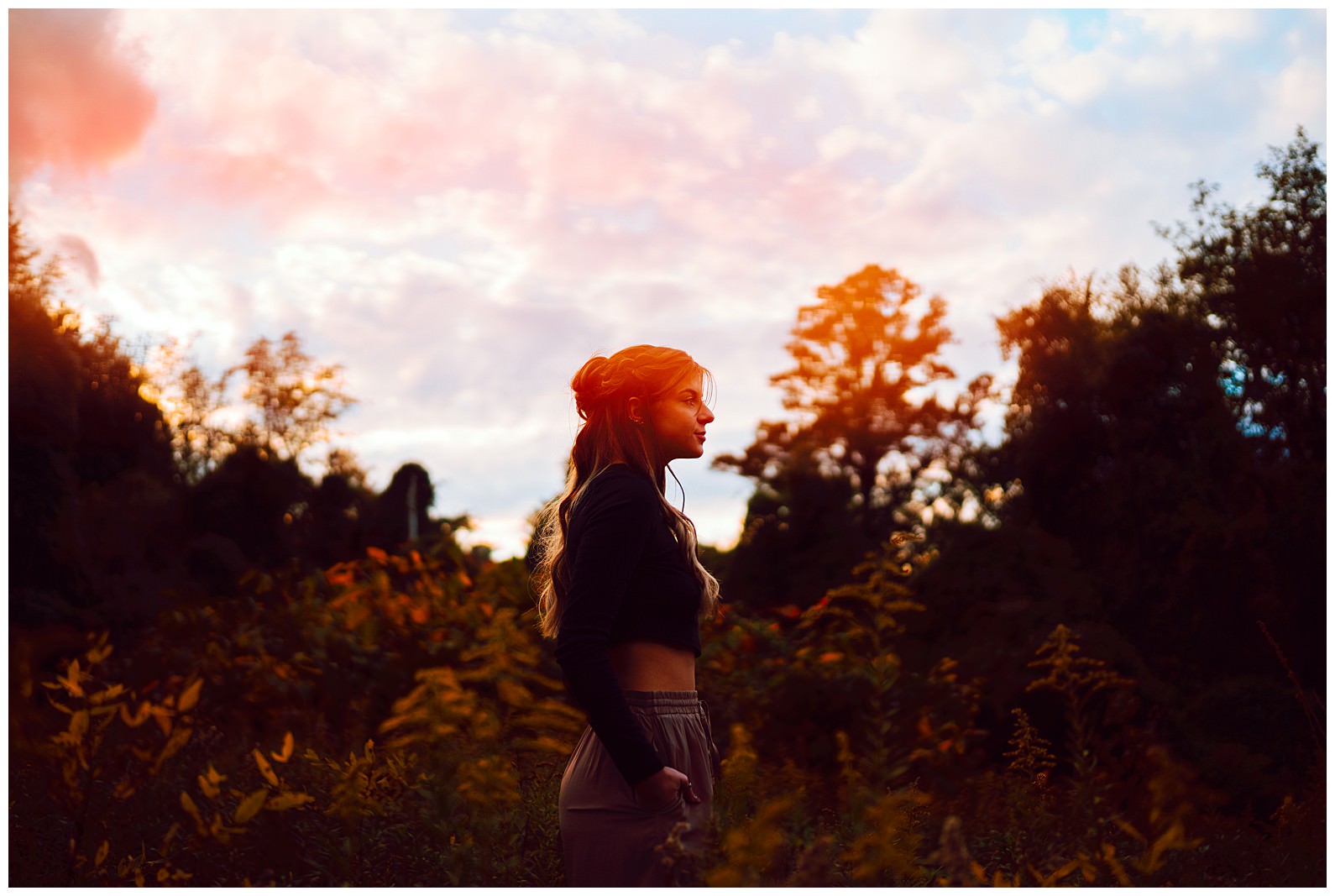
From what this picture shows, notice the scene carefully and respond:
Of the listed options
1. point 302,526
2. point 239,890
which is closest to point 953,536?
point 239,890

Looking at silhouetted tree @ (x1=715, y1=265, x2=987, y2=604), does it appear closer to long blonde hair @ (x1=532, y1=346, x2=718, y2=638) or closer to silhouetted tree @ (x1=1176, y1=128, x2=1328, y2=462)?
silhouetted tree @ (x1=1176, y1=128, x2=1328, y2=462)

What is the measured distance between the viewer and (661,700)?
2.50m

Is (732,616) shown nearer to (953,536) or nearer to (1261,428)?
(953,536)

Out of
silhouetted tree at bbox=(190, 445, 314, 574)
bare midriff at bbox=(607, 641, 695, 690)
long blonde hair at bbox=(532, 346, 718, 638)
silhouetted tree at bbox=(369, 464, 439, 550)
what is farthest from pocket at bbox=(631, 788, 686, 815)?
silhouetted tree at bbox=(369, 464, 439, 550)

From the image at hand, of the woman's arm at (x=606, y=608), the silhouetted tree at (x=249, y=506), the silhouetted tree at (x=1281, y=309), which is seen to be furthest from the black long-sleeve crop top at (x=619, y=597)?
the silhouetted tree at (x=249, y=506)

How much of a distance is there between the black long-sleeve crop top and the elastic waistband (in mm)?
118

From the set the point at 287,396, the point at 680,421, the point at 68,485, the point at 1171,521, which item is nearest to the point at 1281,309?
the point at 1171,521

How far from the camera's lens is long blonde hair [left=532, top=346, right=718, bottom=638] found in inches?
104

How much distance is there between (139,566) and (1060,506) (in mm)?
9022

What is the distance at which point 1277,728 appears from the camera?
297 inches

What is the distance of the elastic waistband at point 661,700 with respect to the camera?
2.48m

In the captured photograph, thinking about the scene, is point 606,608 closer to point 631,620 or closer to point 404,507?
point 631,620

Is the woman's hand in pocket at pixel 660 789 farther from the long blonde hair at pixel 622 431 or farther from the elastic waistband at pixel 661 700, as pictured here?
the long blonde hair at pixel 622 431

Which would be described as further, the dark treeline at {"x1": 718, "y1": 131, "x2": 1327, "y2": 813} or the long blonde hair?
the dark treeline at {"x1": 718, "y1": 131, "x2": 1327, "y2": 813}
